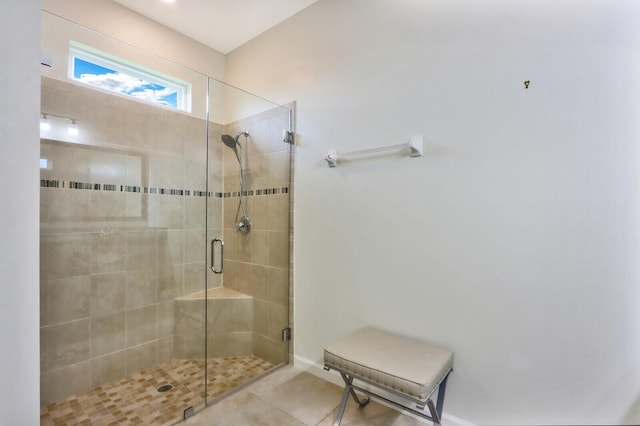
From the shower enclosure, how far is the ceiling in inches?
14.5

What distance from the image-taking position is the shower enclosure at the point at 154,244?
1.79 metres

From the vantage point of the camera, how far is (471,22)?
144 cm

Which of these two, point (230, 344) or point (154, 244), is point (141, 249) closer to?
point (154, 244)

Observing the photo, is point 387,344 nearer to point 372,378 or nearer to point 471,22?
point 372,378

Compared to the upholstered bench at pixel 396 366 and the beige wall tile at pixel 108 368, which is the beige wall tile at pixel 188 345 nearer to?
the beige wall tile at pixel 108 368

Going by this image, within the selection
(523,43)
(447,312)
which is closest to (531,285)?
(447,312)

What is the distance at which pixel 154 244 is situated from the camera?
2.27 meters

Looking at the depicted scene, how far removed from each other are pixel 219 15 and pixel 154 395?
270cm

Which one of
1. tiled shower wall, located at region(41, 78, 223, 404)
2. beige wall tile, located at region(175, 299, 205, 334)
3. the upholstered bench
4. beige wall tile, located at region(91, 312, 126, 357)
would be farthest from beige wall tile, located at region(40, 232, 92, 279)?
the upholstered bench

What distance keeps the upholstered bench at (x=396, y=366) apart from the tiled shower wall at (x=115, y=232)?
130cm

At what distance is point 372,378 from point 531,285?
807 mm

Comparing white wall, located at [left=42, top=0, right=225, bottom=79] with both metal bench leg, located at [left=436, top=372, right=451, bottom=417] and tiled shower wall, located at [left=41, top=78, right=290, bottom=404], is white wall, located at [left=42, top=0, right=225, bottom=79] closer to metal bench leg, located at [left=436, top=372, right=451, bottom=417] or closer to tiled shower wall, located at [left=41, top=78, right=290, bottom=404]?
tiled shower wall, located at [left=41, top=78, right=290, bottom=404]

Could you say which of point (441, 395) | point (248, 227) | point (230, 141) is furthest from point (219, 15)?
point (441, 395)

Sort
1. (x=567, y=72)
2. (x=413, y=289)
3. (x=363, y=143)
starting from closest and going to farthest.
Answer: (x=567, y=72)
(x=413, y=289)
(x=363, y=143)
